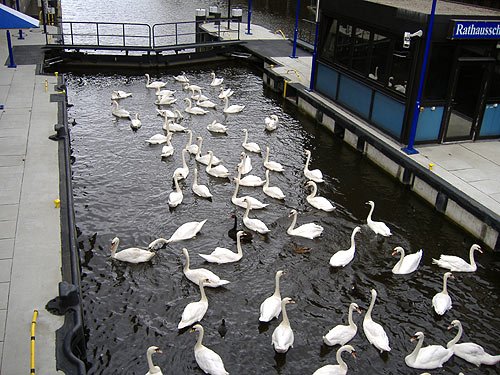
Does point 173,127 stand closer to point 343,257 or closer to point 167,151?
point 167,151

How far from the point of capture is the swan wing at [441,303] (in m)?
11.5

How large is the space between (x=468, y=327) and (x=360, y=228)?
4037 mm

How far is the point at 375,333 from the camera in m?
10.7

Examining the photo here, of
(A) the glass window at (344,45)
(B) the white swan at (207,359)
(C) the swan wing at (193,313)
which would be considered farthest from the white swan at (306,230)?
(A) the glass window at (344,45)

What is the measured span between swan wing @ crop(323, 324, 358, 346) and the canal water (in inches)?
8.6

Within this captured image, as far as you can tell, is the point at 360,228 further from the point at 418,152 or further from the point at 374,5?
the point at 374,5

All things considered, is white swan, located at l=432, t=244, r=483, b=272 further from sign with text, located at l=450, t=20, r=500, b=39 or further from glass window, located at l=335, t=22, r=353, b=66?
glass window, located at l=335, t=22, r=353, b=66

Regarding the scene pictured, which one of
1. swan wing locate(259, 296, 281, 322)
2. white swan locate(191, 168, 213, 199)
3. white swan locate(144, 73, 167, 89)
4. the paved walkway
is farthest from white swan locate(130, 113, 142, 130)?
swan wing locate(259, 296, 281, 322)

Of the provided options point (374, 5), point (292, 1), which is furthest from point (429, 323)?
point (292, 1)

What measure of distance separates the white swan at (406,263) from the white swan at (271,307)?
10.4 ft

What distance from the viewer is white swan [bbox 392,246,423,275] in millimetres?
12875

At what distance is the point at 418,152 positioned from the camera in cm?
1741

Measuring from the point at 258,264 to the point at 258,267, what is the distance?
0.13 meters

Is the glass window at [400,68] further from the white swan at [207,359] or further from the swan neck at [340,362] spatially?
the white swan at [207,359]
